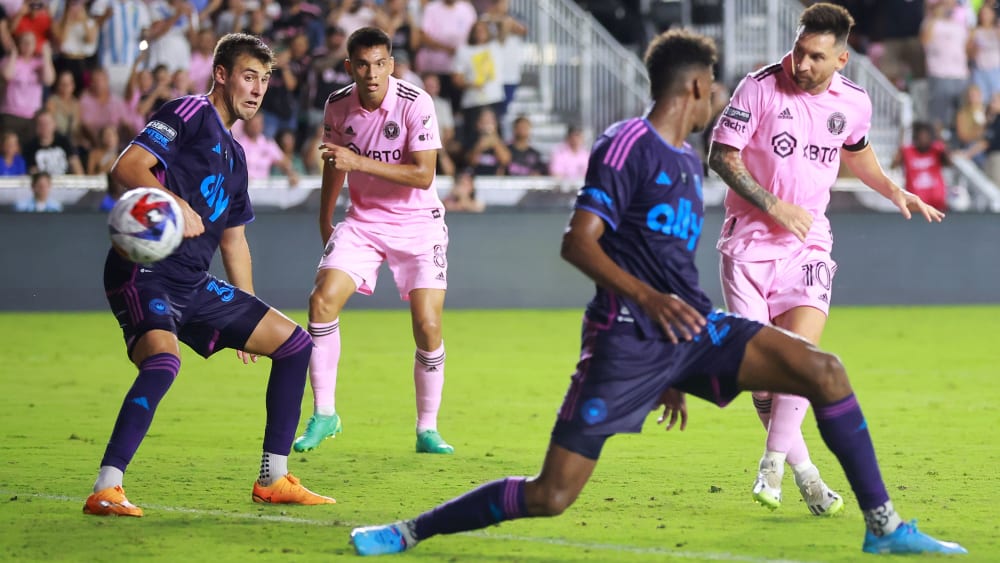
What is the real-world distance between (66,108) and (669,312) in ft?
47.5

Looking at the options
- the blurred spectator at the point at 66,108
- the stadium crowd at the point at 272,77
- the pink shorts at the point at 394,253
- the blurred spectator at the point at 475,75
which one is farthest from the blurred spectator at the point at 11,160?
the pink shorts at the point at 394,253

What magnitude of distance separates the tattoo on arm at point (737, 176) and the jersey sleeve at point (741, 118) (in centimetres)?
5

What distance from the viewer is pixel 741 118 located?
7.11m

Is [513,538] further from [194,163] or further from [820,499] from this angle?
[194,163]

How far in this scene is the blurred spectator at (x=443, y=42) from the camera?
66.2ft

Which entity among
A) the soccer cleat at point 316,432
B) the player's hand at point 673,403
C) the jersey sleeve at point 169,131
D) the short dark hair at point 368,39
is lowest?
the soccer cleat at point 316,432

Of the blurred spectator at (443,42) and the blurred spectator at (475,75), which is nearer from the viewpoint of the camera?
the blurred spectator at (475,75)

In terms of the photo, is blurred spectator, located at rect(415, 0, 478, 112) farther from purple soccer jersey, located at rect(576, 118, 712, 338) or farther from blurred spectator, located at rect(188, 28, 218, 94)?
purple soccer jersey, located at rect(576, 118, 712, 338)

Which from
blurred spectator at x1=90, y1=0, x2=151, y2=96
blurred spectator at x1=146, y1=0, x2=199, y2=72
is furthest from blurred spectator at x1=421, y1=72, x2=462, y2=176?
blurred spectator at x1=90, y1=0, x2=151, y2=96

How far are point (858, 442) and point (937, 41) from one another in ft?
57.0

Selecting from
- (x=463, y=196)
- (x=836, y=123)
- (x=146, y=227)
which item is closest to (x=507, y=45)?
(x=463, y=196)

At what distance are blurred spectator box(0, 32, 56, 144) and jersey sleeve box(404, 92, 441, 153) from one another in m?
10.5

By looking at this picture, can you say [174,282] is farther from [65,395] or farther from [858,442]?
[65,395]

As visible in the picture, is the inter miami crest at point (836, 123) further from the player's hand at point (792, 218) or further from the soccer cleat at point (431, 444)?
the soccer cleat at point (431, 444)
